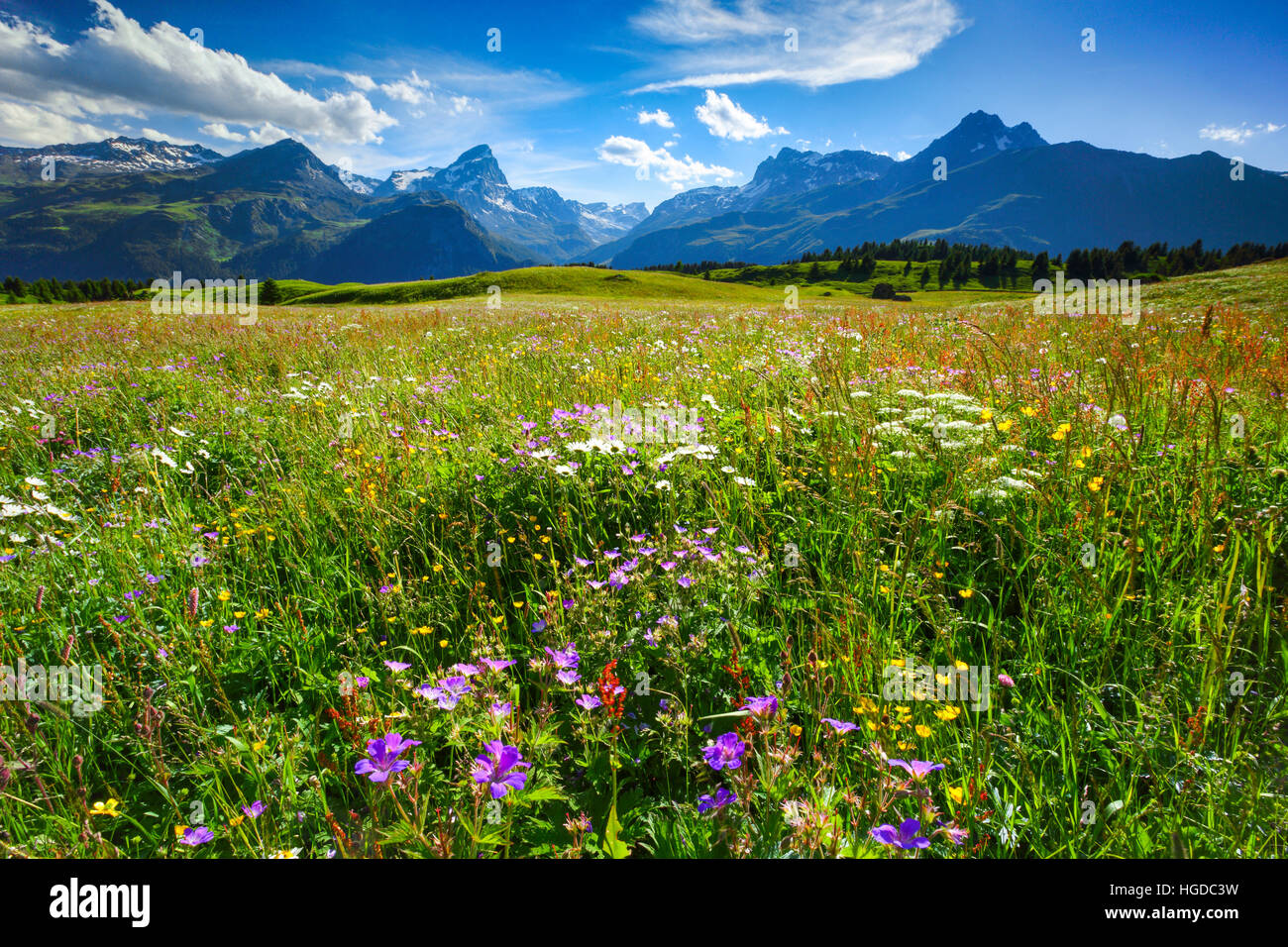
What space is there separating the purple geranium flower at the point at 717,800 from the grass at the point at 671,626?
0.18 ft

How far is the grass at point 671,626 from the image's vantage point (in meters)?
1.71

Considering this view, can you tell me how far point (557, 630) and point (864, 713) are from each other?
3.87 ft

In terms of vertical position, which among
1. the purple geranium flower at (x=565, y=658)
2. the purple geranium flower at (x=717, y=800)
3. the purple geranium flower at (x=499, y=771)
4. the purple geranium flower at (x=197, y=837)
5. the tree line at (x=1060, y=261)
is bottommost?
the purple geranium flower at (x=197, y=837)

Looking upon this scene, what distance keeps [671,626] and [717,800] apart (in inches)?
25.7

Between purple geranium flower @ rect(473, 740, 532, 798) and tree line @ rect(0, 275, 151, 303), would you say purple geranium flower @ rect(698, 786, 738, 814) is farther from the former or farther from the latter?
tree line @ rect(0, 275, 151, 303)

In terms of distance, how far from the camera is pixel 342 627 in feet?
9.54

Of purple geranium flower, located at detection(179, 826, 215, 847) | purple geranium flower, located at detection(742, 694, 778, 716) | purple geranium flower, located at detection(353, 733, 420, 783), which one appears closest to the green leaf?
purple geranium flower, located at detection(742, 694, 778, 716)

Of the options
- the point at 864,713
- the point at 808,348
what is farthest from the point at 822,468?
the point at 808,348

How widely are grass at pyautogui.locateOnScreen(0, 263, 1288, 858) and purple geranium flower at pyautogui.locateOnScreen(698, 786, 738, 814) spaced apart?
0.05m

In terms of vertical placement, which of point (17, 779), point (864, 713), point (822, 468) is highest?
point (822, 468)

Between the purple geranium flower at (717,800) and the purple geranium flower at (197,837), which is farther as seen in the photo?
the purple geranium flower at (197,837)

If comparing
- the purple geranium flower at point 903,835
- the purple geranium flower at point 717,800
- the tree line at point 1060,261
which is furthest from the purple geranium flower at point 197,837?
the tree line at point 1060,261

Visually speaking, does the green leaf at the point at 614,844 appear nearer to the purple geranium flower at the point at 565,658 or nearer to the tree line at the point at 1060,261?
the purple geranium flower at the point at 565,658
